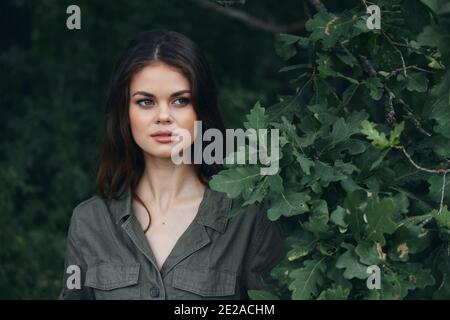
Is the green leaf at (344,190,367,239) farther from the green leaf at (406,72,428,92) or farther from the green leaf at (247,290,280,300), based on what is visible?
the green leaf at (406,72,428,92)

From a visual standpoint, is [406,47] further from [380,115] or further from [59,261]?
[59,261]

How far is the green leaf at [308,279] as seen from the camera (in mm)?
2938

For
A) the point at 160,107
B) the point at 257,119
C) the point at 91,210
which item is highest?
the point at 160,107

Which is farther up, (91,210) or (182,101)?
(182,101)

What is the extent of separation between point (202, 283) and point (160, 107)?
578 mm

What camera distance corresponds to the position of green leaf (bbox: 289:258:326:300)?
2938mm

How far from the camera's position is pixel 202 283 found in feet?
10.6

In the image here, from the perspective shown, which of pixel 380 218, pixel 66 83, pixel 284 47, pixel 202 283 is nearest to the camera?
pixel 380 218

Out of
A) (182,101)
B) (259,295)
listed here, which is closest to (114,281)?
(259,295)

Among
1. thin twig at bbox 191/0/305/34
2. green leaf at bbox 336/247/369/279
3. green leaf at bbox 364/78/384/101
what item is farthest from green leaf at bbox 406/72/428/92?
thin twig at bbox 191/0/305/34

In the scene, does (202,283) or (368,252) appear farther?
(202,283)

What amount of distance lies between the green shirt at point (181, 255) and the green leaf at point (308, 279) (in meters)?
0.30

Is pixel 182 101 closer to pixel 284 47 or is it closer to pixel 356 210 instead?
pixel 284 47

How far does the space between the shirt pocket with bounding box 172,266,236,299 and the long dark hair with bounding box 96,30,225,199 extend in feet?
1.14
